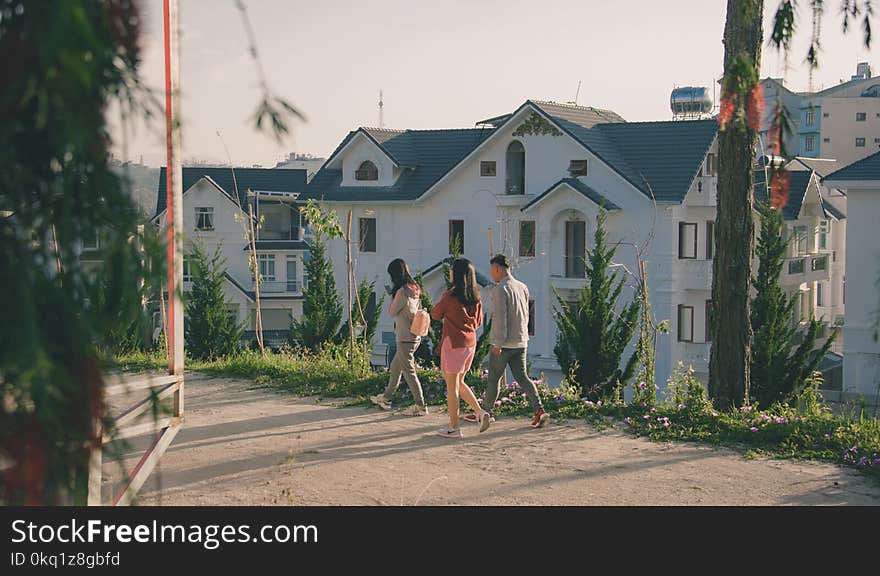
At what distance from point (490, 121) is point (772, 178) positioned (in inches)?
1326

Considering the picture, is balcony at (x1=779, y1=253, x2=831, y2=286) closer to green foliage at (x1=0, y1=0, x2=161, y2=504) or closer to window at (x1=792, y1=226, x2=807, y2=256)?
window at (x1=792, y1=226, x2=807, y2=256)

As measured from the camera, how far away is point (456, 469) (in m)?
8.26

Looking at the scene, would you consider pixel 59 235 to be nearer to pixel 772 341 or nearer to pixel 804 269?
pixel 772 341

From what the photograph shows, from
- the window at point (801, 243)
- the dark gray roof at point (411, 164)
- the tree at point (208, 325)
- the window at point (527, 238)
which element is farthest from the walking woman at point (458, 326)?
the window at point (801, 243)

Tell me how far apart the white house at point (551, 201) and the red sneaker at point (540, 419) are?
67.6ft

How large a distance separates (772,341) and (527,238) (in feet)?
69.9

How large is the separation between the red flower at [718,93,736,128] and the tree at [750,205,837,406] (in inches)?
433

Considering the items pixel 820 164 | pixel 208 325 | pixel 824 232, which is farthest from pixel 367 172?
pixel 820 164

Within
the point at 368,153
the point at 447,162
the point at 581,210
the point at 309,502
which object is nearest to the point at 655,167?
the point at 581,210

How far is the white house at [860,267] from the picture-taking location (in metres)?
29.2

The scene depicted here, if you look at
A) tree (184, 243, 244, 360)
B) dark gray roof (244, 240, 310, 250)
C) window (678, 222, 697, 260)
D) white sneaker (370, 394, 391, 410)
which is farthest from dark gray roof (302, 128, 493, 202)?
white sneaker (370, 394, 391, 410)

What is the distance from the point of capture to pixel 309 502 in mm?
7223

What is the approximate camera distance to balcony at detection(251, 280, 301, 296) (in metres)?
56.3

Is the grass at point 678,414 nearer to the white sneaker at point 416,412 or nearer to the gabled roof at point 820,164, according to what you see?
the white sneaker at point 416,412
